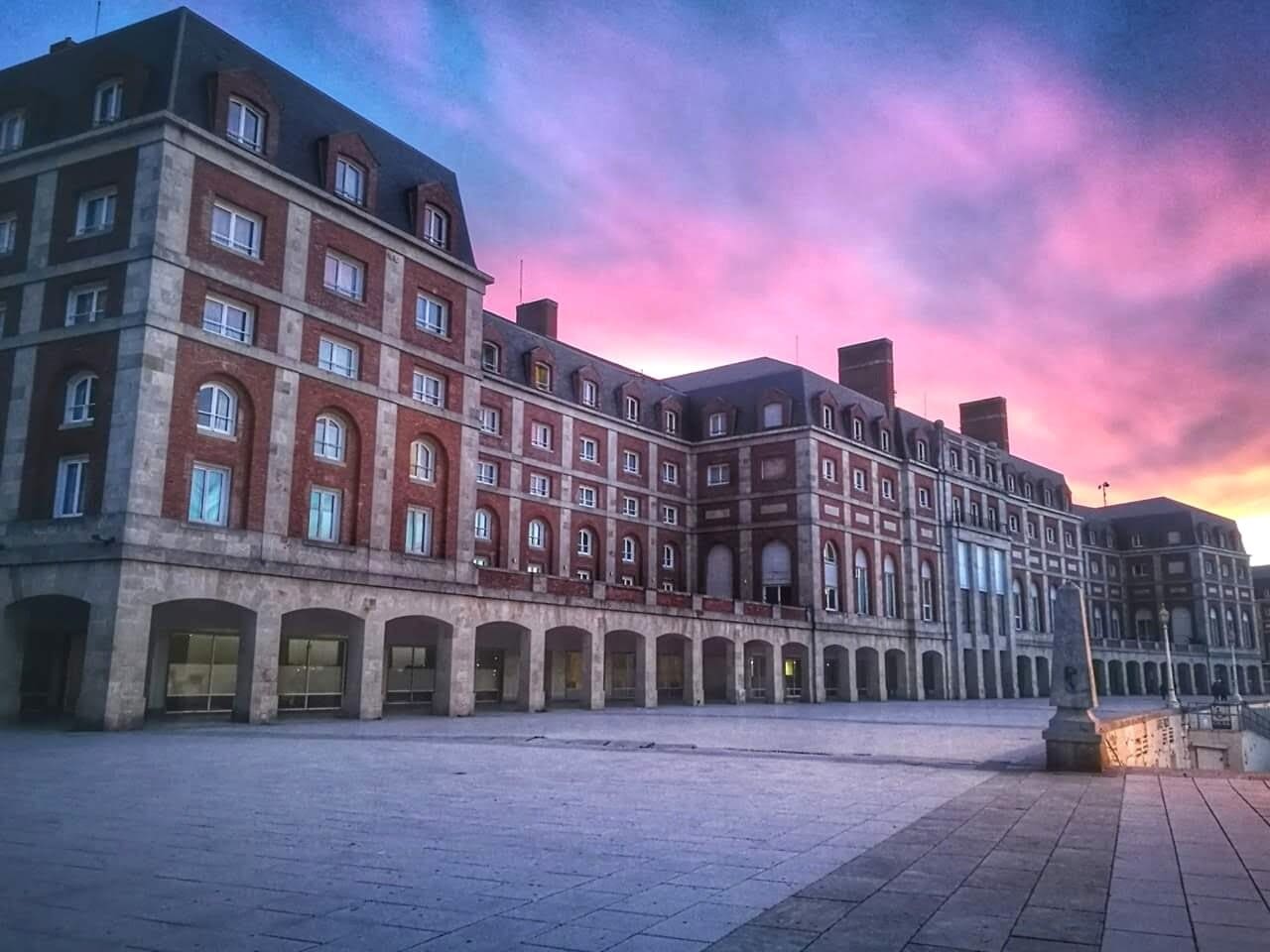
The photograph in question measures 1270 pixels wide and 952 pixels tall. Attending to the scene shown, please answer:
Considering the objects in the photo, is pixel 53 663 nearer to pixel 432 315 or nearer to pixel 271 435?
pixel 271 435

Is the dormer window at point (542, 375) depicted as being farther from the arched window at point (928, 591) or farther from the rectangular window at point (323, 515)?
the arched window at point (928, 591)

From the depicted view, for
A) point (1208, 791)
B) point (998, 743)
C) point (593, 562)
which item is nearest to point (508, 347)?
point (593, 562)

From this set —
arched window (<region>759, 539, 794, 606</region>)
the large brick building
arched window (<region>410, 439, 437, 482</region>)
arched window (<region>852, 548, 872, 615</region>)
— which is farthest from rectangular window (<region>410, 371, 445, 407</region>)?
arched window (<region>852, 548, 872, 615</region>)

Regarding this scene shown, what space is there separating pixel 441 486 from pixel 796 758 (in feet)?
66.6

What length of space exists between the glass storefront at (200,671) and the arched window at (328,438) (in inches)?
318

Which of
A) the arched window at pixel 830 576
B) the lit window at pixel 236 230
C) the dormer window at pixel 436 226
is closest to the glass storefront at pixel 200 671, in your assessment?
the lit window at pixel 236 230

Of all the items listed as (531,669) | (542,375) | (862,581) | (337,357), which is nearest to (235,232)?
(337,357)

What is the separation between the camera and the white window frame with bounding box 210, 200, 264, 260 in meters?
27.2

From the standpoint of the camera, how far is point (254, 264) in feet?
92.0

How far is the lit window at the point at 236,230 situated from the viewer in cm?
2722

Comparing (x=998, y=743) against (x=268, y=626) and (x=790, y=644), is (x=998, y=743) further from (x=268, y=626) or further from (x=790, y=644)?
(x=790, y=644)

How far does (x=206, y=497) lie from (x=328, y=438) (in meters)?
4.82

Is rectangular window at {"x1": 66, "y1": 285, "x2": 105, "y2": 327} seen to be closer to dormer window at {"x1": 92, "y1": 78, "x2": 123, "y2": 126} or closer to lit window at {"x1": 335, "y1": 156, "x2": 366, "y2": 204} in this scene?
dormer window at {"x1": 92, "y1": 78, "x2": 123, "y2": 126}

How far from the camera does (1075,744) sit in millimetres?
14031
